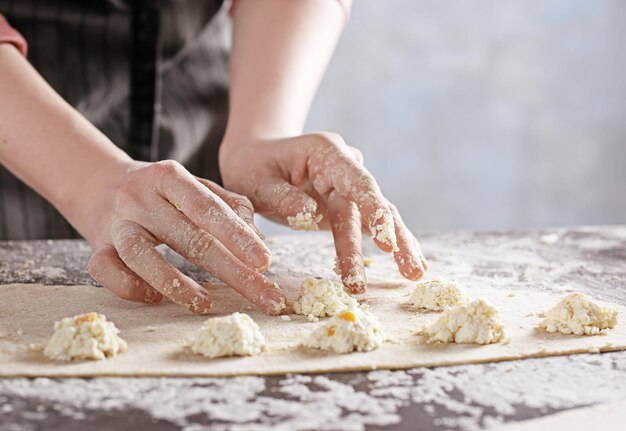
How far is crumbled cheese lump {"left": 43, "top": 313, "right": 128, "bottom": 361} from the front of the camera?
3.23 feet

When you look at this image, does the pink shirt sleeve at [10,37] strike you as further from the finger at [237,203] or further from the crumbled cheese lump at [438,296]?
the crumbled cheese lump at [438,296]

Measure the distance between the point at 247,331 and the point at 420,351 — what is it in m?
0.22

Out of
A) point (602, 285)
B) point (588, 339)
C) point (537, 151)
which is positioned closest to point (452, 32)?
point (537, 151)

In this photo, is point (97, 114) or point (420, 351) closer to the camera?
point (420, 351)

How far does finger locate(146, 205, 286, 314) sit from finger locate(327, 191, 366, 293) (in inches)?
6.1

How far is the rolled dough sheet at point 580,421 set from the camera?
817mm

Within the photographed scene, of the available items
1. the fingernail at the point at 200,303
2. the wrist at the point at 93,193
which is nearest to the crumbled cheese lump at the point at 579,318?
the fingernail at the point at 200,303

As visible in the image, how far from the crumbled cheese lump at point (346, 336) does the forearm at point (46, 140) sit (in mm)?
515

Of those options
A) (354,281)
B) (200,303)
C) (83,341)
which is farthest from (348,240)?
(83,341)

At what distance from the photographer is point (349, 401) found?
0.88 m

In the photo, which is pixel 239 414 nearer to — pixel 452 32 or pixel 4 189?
pixel 4 189

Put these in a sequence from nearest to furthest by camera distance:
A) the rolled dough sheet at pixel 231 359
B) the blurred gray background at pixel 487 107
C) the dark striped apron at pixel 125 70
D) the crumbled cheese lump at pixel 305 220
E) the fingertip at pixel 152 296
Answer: the rolled dough sheet at pixel 231 359, the fingertip at pixel 152 296, the crumbled cheese lump at pixel 305 220, the dark striped apron at pixel 125 70, the blurred gray background at pixel 487 107

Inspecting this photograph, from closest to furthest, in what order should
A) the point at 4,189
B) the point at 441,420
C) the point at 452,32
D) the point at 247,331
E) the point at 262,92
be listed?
the point at 441,420
the point at 247,331
the point at 262,92
the point at 4,189
the point at 452,32

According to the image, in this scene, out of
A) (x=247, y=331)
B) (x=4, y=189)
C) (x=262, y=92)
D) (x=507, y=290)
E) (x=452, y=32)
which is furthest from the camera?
(x=452, y=32)
